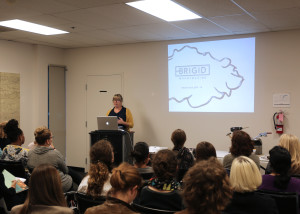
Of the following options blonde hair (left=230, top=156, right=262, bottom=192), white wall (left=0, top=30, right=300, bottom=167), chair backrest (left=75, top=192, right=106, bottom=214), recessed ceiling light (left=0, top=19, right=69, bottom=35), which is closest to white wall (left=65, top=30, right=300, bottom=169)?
white wall (left=0, top=30, right=300, bottom=167)

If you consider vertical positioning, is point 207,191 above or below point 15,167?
above

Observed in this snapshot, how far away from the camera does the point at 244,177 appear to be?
217 centimetres

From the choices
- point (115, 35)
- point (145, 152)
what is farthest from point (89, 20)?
point (145, 152)

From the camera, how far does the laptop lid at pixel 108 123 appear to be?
18.3 feet

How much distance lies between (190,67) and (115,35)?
158 cm

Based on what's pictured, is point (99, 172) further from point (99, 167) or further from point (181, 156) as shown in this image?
point (181, 156)

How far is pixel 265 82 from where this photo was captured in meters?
5.79

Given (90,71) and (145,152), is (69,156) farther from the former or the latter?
(145,152)

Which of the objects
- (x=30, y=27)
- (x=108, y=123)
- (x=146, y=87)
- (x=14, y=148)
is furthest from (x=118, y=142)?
(x=30, y=27)

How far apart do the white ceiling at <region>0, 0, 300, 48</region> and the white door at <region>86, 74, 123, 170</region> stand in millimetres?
1006

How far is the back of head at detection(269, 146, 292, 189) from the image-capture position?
2629 mm

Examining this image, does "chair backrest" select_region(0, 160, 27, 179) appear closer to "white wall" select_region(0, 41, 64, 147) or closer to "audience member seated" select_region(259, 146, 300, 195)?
"audience member seated" select_region(259, 146, 300, 195)

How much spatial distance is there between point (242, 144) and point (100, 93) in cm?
458

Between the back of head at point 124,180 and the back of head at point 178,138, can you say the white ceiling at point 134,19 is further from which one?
the back of head at point 124,180
